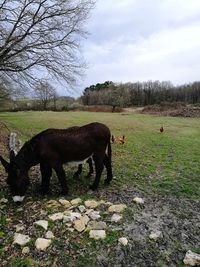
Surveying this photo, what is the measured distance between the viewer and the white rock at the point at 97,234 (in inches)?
Result: 218

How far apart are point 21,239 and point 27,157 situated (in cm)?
231

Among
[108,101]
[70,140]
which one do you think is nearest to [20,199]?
[70,140]

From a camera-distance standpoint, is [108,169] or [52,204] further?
[108,169]

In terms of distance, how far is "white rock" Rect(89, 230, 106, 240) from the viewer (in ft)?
18.2

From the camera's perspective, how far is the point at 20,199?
6934 millimetres

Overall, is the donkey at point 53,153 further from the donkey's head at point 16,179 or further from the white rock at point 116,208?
the white rock at point 116,208

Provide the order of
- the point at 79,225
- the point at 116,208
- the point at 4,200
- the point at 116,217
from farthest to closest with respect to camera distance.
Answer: the point at 4,200 → the point at 116,208 → the point at 116,217 → the point at 79,225

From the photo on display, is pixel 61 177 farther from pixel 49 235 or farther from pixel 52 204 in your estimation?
pixel 49 235

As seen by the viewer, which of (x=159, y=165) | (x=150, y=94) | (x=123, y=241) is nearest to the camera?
(x=123, y=241)

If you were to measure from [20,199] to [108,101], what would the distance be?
49757mm

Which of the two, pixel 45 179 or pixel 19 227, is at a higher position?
pixel 45 179

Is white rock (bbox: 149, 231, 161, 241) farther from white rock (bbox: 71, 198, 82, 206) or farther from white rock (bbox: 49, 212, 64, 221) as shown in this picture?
white rock (bbox: 71, 198, 82, 206)

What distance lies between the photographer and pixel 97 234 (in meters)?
5.61

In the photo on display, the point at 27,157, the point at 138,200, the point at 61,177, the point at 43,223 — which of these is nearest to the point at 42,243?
the point at 43,223
